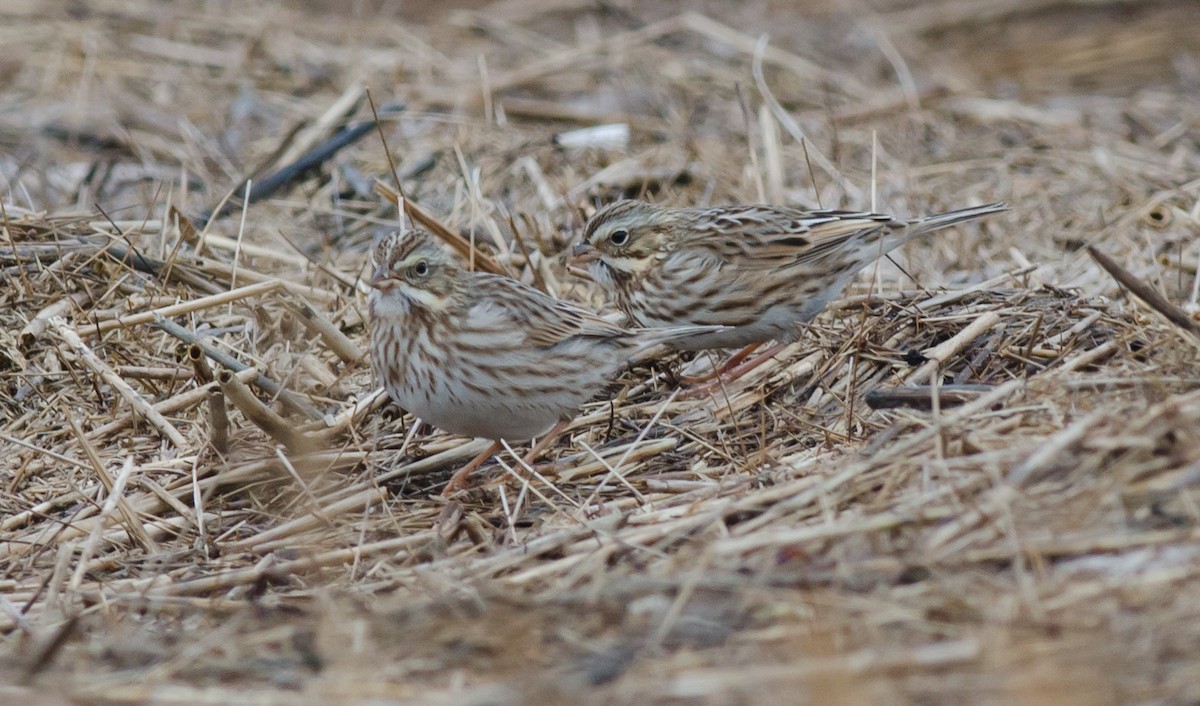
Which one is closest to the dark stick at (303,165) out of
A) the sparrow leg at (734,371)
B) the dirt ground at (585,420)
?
the dirt ground at (585,420)

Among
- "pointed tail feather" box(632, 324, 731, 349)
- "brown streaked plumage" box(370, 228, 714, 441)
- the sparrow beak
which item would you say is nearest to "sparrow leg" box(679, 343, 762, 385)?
"pointed tail feather" box(632, 324, 731, 349)

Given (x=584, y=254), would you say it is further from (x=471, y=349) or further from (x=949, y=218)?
(x=949, y=218)

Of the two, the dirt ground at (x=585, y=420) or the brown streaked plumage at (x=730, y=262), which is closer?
the dirt ground at (x=585, y=420)

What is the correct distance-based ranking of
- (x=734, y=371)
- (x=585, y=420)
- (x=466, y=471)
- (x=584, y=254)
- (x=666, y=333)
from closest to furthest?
(x=466, y=471) → (x=666, y=333) → (x=585, y=420) → (x=734, y=371) → (x=584, y=254)

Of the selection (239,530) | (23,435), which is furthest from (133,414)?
(239,530)

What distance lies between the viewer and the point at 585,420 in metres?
5.81

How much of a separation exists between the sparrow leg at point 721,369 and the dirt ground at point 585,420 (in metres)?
0.08

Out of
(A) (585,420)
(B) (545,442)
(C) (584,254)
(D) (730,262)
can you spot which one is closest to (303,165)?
(C) (584,254)

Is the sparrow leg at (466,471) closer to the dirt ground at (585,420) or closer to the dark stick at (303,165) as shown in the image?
the dirt ground at (585,420)

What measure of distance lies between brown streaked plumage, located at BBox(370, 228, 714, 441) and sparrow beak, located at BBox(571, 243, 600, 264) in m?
0.95

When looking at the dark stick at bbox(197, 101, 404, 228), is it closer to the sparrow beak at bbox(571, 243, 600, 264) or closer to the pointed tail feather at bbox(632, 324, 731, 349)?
the sparrow beak at bbox(571, 243, 600, 264)

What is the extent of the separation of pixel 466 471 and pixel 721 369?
4.69ft

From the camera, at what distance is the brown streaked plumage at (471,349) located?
200 inches

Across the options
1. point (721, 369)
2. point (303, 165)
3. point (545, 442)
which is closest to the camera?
point (545, 442)
